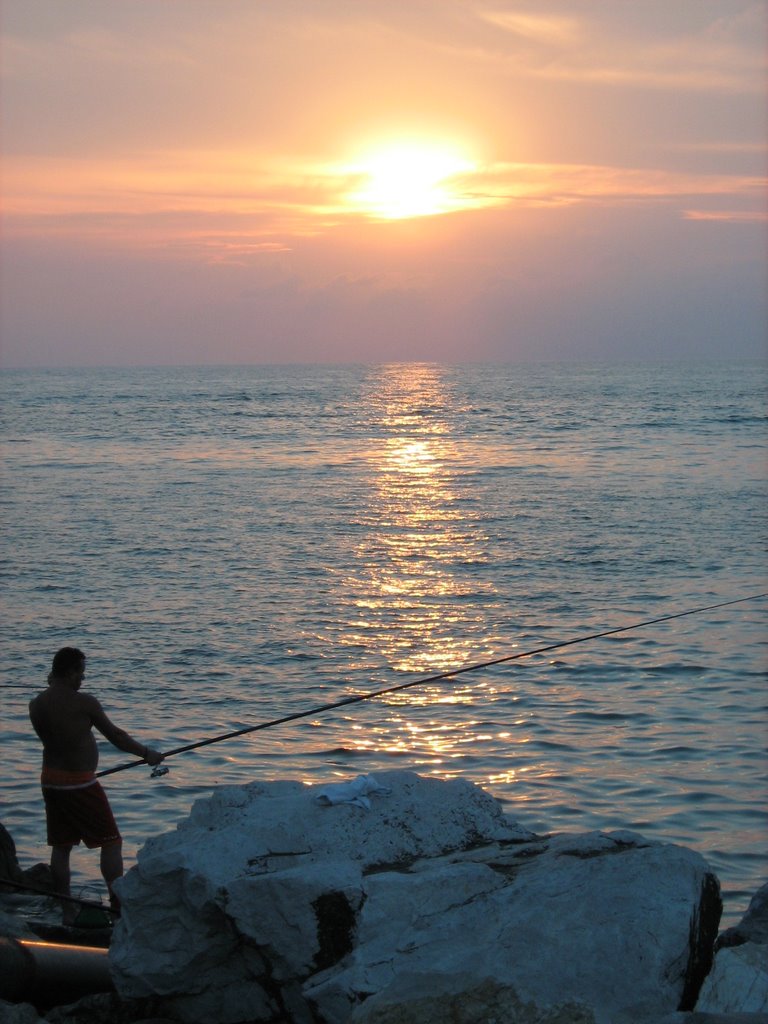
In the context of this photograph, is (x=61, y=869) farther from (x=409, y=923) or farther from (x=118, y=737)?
(x=409, y=923)

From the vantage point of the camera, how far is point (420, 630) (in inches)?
489

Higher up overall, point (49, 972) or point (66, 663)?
point (66, 663)

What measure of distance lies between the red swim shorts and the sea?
347mm

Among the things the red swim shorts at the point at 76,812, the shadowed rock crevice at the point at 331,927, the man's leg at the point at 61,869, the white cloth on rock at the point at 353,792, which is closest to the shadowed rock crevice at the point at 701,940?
the shadowed rock crevice at the point at 331,927

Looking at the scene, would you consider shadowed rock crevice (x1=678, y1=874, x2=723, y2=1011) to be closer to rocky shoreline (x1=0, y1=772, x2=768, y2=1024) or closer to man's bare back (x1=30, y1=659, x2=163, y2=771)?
rocky shoreline (x1=0, y1=772, x2=768, y2=1024)

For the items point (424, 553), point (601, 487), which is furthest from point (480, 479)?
point (424, 553)

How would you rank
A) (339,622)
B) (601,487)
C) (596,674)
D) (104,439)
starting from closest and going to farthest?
1. (596,674)
2. (339,622)
3. (601,487)
4. (104,439)

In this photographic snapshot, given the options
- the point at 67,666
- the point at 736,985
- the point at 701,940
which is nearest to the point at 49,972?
the point at 67,666

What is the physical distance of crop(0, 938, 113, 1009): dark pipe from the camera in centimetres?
454

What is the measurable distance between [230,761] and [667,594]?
748cm

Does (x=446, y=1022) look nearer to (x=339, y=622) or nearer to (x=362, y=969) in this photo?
(x=362, y=969)

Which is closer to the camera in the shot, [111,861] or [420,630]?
[111,861]

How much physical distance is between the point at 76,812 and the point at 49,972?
1.33m

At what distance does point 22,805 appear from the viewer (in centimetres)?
726
